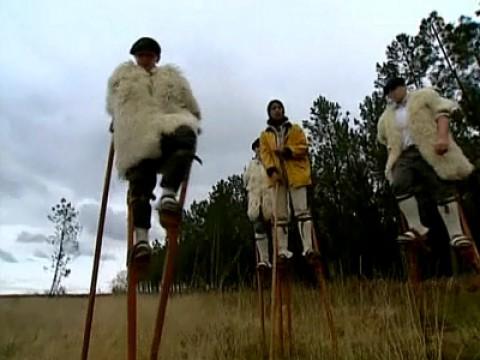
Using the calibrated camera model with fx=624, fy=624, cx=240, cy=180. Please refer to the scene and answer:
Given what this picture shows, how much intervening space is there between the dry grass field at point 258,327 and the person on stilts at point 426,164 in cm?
56

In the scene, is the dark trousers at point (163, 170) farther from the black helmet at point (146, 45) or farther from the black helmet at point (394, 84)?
the black helmet at point (394, 84)

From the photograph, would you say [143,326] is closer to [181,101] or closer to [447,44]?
[181,101]

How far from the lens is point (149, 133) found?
3490mm

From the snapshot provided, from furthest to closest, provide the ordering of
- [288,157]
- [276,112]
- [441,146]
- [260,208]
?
[260,208]
[276,112]
[288,157]
[441,146]

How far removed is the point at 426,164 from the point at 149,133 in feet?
7.58

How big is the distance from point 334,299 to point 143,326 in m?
2.51

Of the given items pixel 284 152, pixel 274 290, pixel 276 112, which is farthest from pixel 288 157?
pixel 274 290

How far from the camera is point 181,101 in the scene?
372 centimetres

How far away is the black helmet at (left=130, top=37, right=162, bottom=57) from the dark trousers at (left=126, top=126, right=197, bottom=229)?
70 cm

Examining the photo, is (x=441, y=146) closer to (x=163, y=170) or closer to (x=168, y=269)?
(x=163, y=170)

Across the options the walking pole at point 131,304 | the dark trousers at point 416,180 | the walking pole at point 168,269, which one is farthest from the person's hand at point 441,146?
the walking pole at point 131,304

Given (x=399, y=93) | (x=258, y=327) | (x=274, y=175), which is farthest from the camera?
(x=258, y=327)

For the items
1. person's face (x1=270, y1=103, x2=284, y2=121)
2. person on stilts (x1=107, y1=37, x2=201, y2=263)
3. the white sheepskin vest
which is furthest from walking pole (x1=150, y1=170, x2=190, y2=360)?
person's face (x1=270, y1=103, x2=284, y2=121)

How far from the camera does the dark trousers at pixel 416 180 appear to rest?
470 cm
